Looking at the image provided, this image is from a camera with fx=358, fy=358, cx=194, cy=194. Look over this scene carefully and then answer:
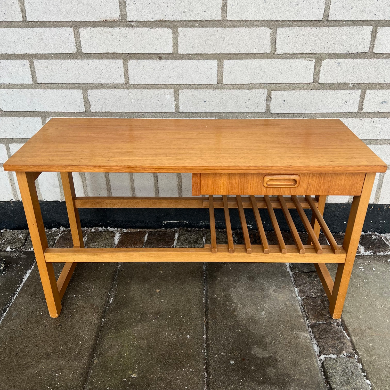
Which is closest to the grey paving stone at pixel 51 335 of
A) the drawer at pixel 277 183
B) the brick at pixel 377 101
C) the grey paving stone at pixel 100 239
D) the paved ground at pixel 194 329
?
the paved ground at pixel 194 329

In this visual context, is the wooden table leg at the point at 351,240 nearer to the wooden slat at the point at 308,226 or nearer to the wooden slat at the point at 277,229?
the wooden slat at the point at 308,226

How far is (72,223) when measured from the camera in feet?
7.32

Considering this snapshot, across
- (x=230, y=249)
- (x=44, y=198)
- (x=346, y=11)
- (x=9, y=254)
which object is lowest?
(x=9, y=254)

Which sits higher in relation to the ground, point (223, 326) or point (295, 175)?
point (295, 175)

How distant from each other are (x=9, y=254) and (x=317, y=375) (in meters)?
2.01

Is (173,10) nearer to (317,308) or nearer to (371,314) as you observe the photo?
(317,308)

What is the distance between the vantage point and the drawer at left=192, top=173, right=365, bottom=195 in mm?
1525

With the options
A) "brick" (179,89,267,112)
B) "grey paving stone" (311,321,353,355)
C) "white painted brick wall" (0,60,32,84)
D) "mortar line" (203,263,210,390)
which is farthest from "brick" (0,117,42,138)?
"grey paving stone" (311,321,353,355)

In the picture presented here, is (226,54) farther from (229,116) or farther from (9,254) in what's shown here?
(9,254)

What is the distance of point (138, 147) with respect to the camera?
1.68 metres

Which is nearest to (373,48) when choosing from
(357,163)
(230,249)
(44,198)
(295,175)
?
(357,163)

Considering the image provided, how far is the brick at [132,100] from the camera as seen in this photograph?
88.9 inches

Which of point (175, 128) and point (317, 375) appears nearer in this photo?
point (317, 375)

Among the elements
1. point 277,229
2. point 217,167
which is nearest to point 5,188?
point 217,167
